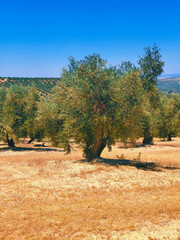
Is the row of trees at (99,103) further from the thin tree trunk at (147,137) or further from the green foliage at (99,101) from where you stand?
the thin tree trunk at (147,137)

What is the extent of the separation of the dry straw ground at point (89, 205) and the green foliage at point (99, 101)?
4.33 m

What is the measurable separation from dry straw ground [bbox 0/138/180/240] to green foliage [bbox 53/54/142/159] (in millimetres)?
4328

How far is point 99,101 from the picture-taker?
20.5 meters

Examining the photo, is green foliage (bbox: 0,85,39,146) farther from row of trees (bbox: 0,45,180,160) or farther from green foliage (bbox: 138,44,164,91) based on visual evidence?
green foliage (bbox: 138,44,164,91)

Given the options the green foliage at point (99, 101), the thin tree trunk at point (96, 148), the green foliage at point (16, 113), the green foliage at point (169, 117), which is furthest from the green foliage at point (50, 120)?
the green foliage at point (169, 117)

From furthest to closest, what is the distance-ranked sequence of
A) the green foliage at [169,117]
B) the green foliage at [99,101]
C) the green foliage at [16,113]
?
the green foliage at [169,117] < the green foliage at [16,113] < the green foliage at [99,101]

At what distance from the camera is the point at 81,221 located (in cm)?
883

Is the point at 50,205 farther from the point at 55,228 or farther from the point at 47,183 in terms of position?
the point at 47,183

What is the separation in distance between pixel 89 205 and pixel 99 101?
37.5ft

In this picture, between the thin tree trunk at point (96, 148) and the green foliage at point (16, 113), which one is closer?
the thin tree trunk at point (96, 148)

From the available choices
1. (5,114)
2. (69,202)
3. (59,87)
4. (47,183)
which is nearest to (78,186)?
(47,183)

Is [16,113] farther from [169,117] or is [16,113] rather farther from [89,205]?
[169,117]

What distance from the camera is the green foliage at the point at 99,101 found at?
1983cm

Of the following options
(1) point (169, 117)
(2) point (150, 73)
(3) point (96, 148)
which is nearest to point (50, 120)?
(3) point (96, 148)
